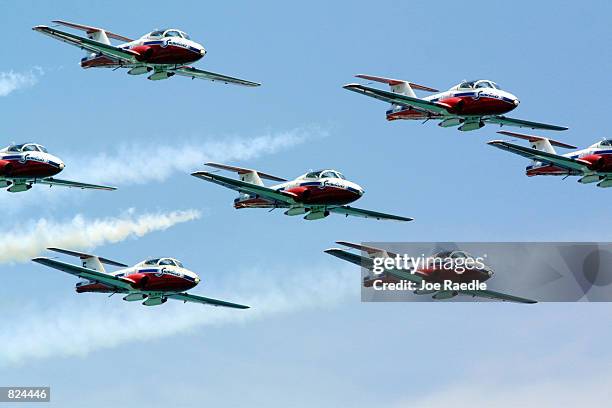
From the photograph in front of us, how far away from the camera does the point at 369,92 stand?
183500mm

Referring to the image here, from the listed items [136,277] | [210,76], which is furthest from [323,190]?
[210,76]

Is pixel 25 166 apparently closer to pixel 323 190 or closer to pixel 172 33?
pixel 172 33

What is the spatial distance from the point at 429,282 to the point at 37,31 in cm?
5053

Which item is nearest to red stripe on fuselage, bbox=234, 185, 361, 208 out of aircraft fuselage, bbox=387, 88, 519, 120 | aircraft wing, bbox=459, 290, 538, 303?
aircraft fuselage, bbox=387, 88, 519, 120

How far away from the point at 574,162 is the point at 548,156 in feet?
9.76

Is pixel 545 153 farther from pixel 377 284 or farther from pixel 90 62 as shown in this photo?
pixel 90 62

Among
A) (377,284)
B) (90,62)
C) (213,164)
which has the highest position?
(90,62)

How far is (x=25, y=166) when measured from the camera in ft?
591

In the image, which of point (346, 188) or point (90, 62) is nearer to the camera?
point (346, 188)

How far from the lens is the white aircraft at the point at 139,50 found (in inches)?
7156

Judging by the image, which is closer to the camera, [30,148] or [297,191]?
[297,191]

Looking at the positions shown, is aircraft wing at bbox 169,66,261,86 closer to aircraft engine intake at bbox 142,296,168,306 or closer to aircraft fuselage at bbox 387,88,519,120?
aircraft fuselage at bbox 387,88,519,120

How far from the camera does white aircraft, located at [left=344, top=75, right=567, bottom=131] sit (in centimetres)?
18188

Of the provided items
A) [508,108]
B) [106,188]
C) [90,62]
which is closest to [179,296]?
[106,188]
